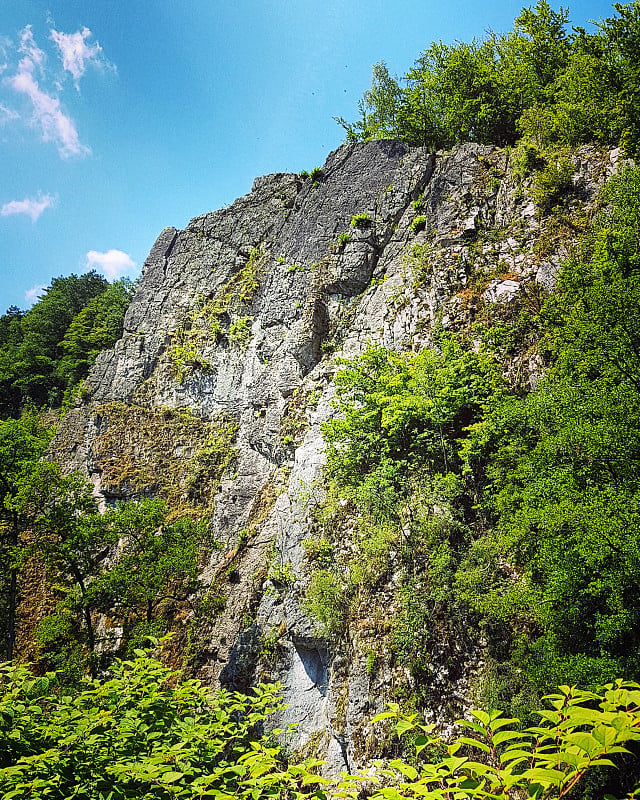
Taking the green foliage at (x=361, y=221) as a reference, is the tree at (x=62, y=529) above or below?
below

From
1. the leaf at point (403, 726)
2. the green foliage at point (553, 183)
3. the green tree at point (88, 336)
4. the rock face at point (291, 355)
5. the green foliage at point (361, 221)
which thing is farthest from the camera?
the green tree at point (88, 336)

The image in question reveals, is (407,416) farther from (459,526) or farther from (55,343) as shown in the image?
(55,343)

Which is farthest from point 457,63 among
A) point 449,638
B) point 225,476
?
point 449,638

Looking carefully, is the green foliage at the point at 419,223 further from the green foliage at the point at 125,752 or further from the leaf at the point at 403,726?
the leaf at the point at 403,726

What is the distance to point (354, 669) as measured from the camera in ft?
31.4

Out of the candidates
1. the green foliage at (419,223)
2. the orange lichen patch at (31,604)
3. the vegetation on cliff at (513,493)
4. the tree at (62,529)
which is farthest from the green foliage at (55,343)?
the vegetation on cliff at (513,493)

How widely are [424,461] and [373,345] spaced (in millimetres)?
Answer: 4805

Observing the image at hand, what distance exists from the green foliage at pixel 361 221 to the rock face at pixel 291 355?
0.66 feet

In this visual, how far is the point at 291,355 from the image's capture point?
1817cm

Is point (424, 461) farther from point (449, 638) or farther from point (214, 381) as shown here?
point (214, 381)

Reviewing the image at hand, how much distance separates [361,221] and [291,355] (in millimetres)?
6248

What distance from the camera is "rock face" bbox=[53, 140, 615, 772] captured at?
11.0m

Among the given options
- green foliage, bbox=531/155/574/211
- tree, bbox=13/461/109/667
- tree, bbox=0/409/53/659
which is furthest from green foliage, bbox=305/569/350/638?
green foliage, bbox=531/155/574/211

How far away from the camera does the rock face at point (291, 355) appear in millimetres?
11023
